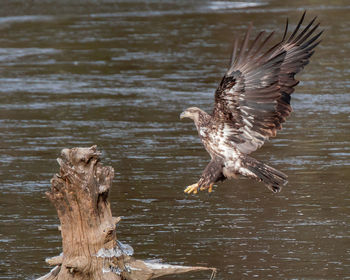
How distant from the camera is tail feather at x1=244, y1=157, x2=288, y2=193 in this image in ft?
25.1

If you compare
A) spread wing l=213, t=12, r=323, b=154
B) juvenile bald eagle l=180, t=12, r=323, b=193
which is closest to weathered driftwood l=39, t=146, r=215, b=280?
juvenile bald eagle l=180, t=12, r=323, b=193

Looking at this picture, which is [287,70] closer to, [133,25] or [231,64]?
[231,64]

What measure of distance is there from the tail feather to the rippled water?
50 centimetres

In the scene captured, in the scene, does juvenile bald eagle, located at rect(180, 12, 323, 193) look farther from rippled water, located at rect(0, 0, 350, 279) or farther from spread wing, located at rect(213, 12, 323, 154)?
rippled water, located at rect(0, 0, 350, 279)

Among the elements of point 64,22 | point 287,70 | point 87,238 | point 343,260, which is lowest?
point 64,22

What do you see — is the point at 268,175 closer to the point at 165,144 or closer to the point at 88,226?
the point at 88,226

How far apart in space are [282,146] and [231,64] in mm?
3756

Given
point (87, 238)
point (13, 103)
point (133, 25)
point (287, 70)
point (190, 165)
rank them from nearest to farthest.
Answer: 1. point (87, 238)
2. point (287, 70)
3. point (190, 165)
4. point (13, 103)
5. point (133, 25)

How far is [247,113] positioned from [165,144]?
367cm

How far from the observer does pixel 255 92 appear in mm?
7691

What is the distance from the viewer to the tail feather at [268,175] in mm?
7656

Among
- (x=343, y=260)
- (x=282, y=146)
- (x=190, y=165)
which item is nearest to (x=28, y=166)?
(x=190, y=165)

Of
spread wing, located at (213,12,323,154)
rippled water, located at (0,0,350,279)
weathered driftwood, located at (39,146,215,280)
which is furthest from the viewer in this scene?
rippled water, located at (0,0,350,279)

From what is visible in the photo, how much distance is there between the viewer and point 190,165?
10367 mm
